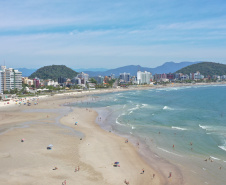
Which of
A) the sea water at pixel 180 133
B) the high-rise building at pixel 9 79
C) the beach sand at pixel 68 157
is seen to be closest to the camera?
Result: the beach sand at pixel 68 157

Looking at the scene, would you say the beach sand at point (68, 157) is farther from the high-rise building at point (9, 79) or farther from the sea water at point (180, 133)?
the high-rise building at point (9, 79)

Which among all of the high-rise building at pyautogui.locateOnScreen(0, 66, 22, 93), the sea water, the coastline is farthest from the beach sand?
the high-rise building at pyautogui.locateOnScreen(0, 66, 22, 93)

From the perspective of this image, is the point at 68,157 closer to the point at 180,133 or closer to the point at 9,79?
the point at 180,133

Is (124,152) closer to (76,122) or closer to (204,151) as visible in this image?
(204,151)

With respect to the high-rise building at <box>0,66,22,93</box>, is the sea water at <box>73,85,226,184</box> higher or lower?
lower

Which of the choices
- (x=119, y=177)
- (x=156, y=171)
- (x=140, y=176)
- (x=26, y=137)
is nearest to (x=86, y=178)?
(x=119, y=177)

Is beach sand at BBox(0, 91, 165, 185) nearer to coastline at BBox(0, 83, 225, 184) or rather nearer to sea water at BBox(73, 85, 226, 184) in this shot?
coastline at BBox(0, 83, 225, 184)

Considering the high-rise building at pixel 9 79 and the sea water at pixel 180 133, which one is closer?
the sea water at pixel 180 133

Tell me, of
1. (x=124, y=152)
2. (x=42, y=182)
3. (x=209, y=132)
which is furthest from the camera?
(x=209, y=132)

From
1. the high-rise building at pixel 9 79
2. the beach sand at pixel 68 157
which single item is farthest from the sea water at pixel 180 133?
the high-rise building at pixel 9 79
